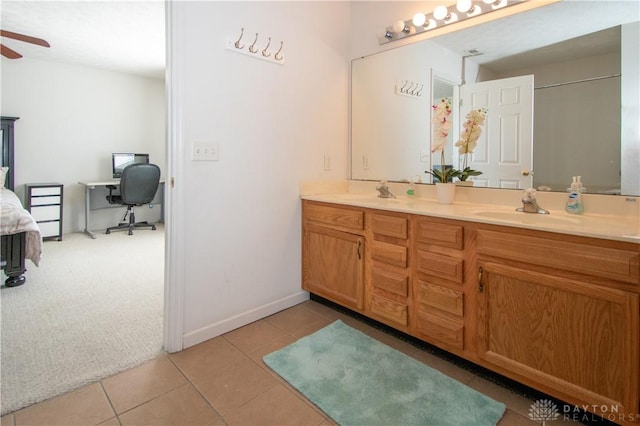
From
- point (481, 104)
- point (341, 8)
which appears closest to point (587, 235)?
point (481, 104)

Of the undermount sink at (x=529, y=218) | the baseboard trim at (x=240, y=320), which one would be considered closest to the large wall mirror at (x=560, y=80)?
the undermount sink at (x=529, y=218)

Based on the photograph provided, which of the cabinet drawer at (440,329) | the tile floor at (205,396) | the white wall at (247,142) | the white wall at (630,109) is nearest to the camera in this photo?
the tile floor at (205,396)

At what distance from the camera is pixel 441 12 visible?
84.2 inches

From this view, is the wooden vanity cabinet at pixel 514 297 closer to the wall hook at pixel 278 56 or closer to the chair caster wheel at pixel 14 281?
the wall hook at pixel 278 56

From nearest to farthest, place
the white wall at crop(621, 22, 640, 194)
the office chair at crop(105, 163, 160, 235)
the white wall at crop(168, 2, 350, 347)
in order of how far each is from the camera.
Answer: the white wall at crop(621, 22, 640, 194)
the white wall at crop(168, 2, 350, 347)
the office chair at crop(105, 163, 160, 235)

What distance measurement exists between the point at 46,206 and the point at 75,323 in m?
3.14

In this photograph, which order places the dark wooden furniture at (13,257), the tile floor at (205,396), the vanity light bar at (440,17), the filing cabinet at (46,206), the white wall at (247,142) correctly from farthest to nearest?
the filing cabinet at (46,206), the dark wooden furniture at (13,257), the vanity light bar at (440,17), the white wall at (247,142), the tile floor at (205,396)

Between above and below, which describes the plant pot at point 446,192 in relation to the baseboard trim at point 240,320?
above

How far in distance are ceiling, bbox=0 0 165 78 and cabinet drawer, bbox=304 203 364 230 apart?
2425 mm

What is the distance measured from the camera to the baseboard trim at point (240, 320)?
76.8 inches

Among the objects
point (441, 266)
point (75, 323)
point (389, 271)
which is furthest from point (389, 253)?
point (75, 323)

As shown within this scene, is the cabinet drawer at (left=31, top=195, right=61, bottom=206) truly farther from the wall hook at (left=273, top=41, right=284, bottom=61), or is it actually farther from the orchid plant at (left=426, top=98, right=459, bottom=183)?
the orchid plant at (left=426, top=98, right=459, bottom=183)

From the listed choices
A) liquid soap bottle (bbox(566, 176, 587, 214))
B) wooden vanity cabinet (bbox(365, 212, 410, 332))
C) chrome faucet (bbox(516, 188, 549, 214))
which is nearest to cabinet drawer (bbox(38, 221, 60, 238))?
wooden vanity cabinet (bbox(365, 212, 410, 332))

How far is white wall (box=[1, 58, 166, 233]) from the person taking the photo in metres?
4.52
